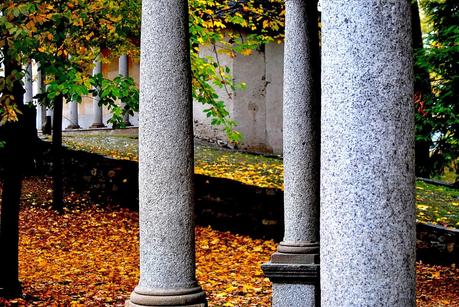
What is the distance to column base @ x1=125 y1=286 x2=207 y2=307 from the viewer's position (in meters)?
4.70

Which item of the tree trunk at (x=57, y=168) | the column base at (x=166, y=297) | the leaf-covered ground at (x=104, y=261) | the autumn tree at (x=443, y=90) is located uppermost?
the autumn tree at (x=443, y=90)

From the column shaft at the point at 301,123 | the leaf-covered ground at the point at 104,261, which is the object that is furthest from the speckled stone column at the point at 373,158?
the leaf-covered ground at the point at 104,261

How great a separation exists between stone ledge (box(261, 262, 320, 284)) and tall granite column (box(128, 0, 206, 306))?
7.84 ft

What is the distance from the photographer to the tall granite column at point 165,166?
4711 mm

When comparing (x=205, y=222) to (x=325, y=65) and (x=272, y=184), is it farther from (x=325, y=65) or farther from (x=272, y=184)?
(x=325, y=65)

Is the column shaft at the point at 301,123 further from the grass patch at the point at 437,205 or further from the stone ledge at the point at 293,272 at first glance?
the grass patch at the point at 437,205

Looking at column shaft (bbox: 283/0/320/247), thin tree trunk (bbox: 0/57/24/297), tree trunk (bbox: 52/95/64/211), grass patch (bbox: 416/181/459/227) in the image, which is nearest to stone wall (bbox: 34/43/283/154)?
grass patch (bbox: 416/181/459/227)

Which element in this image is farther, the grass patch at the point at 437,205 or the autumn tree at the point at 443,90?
the grass patch at the point at 437,205

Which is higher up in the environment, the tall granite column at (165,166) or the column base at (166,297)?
the tall granite column at (165,166)

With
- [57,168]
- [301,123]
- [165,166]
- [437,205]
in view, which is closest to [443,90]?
[437,205]

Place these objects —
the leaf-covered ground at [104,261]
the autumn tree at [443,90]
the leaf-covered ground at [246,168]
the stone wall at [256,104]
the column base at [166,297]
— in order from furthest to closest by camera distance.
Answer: the stone wall at [256,104] < the leaf-covered ground at [246,168] < the autumn tree at [443,90] < the leaf-covered ground at [104,261] < the column base at [166,297]

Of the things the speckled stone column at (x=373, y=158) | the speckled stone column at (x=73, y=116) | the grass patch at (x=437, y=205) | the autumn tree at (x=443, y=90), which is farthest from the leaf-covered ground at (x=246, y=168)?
the speckled stone column at (x=373, y=158)

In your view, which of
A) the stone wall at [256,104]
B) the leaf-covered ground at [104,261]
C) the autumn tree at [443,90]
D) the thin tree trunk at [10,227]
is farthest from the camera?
the stone wall at [256,104]

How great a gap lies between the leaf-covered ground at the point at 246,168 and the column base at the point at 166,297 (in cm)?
856
